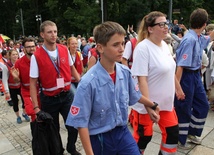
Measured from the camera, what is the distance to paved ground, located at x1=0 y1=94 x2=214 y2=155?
3.68 meters

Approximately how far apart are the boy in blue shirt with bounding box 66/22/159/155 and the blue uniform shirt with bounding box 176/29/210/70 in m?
1.46

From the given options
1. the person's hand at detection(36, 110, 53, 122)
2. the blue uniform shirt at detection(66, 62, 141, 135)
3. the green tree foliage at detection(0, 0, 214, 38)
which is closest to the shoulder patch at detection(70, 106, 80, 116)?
the blue uniform shirt at detection(66, 62, 141, 135)

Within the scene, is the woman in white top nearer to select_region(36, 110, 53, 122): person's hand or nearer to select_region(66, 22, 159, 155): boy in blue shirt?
select_region(66, 22, 159, 155): boy in blue shirt

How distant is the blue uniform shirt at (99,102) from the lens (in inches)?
75.3

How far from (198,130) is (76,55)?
3.02 metres

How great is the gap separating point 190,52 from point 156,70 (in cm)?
91

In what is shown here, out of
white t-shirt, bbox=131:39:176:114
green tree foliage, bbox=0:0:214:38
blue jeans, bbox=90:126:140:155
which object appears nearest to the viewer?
blue jeans, bbox=90:126:140:155

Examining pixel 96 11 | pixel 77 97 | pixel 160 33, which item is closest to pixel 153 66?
pixel 160 33

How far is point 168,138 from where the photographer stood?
8.92 ft

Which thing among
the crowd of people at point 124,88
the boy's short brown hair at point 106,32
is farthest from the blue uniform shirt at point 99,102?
the boy's short brown hair at point 106,32

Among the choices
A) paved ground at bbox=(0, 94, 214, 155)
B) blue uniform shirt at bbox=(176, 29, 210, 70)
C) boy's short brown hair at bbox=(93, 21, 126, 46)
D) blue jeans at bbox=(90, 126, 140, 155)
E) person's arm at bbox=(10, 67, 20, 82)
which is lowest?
paved ground at bbox=(0, 94, 214, 155)

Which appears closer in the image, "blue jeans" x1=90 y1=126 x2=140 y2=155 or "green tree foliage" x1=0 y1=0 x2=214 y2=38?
A: "blue jeans" x1=90 y1=126 x2=140 y2=155

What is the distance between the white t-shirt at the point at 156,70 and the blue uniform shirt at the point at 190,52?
2.03 ft

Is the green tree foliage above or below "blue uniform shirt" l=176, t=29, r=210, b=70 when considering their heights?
above
